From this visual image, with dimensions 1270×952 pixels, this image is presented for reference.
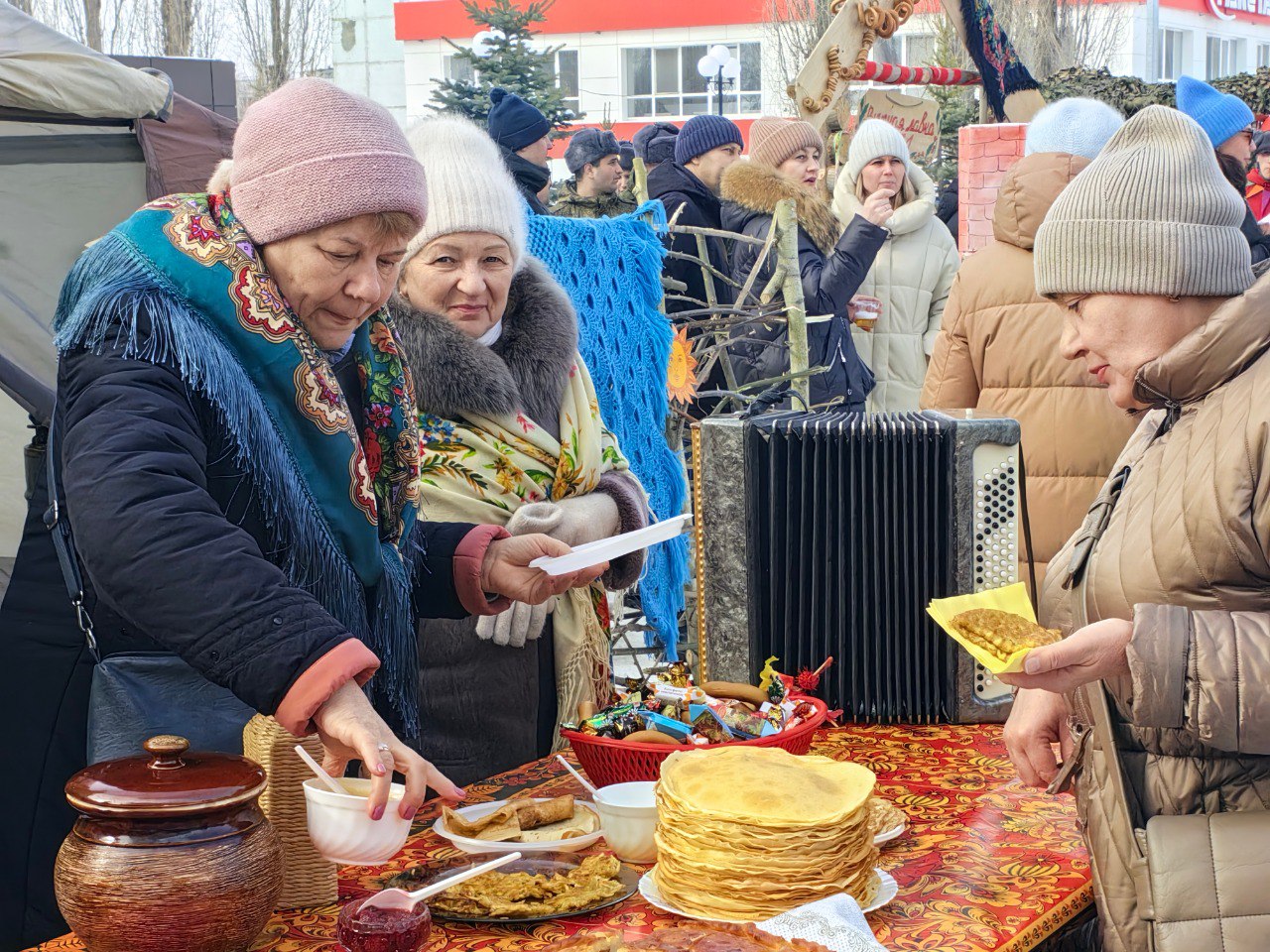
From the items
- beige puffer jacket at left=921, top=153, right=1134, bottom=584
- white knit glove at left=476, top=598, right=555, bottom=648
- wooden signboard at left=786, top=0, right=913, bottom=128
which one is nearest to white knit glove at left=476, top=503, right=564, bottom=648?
white knit glove at left=476, top=598, right=555, bottom=648

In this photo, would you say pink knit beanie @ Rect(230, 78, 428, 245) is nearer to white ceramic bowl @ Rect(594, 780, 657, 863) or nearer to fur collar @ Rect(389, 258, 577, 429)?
fur collar @ Rect(389, 258, 577, 429)

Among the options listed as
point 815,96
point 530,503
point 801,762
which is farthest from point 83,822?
point 815,96

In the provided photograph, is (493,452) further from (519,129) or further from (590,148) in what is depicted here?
(590,148)

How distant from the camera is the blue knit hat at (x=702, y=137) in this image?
5727 mm

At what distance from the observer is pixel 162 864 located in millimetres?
1293

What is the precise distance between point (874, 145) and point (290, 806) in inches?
174

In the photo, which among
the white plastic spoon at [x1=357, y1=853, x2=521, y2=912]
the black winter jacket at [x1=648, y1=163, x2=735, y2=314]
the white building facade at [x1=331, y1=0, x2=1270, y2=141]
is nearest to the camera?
the white plastic spoon at [x1=357, y1=853, x2=521, y2=912]

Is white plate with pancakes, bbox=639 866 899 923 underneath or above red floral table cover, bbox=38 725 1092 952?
above

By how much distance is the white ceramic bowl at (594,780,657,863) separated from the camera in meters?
1.69

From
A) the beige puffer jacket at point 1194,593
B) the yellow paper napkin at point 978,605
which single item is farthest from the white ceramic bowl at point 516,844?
the beige puffer jacket at point 1194,593

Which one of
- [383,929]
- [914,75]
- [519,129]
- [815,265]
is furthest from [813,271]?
[914,75]

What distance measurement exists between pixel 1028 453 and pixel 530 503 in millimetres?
1696

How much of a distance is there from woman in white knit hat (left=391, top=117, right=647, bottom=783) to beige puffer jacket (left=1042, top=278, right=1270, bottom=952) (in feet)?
3.81

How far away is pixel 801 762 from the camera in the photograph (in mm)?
1703
